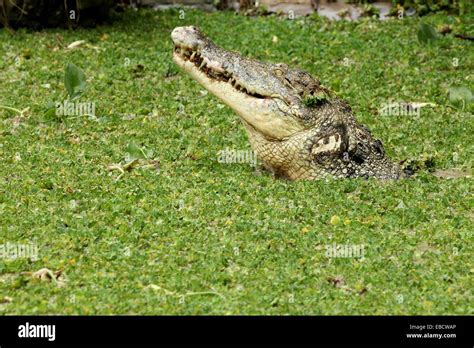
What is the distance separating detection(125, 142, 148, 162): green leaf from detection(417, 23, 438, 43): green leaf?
4.83m

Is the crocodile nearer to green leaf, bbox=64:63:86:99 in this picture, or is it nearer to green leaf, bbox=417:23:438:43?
green leaf, bbox=64:63:86:99

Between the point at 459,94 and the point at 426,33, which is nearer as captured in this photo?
the point at 459,94

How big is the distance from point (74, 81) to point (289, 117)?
2883 mm

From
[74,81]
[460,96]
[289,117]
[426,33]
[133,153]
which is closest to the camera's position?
[289,117]

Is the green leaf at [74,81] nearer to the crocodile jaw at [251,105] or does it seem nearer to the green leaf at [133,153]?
the green leaf at [133,153]

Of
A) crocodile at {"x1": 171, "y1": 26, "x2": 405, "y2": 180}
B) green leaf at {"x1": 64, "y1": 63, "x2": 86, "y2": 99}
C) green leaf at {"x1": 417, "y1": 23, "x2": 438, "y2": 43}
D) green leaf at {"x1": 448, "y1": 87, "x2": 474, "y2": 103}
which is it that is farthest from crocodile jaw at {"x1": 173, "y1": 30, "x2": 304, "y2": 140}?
green leaf at {"x1": 417, "y1": 23, "x2": 438, "y2": 43}

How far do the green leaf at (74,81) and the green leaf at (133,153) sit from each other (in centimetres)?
151

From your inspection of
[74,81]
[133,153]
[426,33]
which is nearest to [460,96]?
[426,33]

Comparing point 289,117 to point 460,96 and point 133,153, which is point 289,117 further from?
point 460,96

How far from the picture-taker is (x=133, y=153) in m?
9.66

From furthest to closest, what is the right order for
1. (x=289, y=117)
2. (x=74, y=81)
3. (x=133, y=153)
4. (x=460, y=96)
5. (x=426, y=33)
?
(x=426, y=33)
(x=460, y=96)
(x=74, y=81)
(x=133, y=153)
(x=289, y=117)

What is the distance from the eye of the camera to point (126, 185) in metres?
9.01
